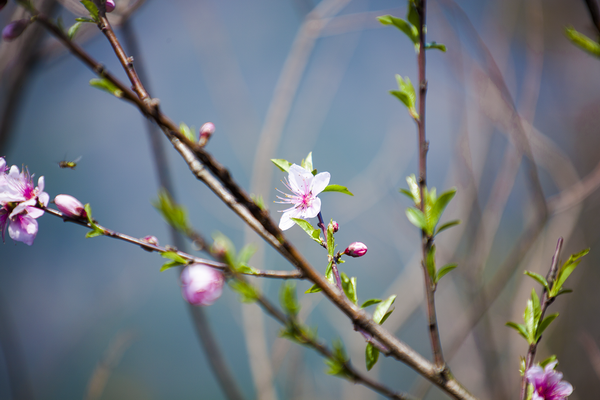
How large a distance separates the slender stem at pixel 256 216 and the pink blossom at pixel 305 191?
6cm

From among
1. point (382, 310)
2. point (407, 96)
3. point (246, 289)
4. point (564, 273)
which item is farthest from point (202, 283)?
point (564, 273)

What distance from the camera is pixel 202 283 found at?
0.39 meters

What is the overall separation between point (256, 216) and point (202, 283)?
175 mm

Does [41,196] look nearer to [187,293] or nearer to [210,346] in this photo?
[187,293]

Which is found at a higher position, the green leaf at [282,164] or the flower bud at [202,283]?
the green leaf at [282,164]

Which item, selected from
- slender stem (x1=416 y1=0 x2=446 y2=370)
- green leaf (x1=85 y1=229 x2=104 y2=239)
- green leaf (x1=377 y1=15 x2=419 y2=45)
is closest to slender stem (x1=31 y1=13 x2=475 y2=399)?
slender stem (x1=416 y1=0 x2=446 y2=370)

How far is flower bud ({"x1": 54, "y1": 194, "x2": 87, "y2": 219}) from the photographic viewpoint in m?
0.37

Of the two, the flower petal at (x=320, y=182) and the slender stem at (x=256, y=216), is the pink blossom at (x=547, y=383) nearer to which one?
the slender stem at (x=256, y=216)

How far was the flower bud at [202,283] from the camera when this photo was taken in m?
0.39

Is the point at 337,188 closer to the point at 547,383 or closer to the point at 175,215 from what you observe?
the point at 175,215

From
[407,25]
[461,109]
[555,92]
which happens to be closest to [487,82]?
[461,109]

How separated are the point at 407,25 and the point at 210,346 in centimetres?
88

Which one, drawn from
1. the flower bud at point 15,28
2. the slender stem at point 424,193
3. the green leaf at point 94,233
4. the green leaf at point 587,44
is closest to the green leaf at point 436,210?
the slender stem at point 424,193

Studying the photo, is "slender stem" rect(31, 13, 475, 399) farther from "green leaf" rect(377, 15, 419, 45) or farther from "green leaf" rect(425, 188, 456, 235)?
"green leaf" rect(377, 15, 419, 45)
